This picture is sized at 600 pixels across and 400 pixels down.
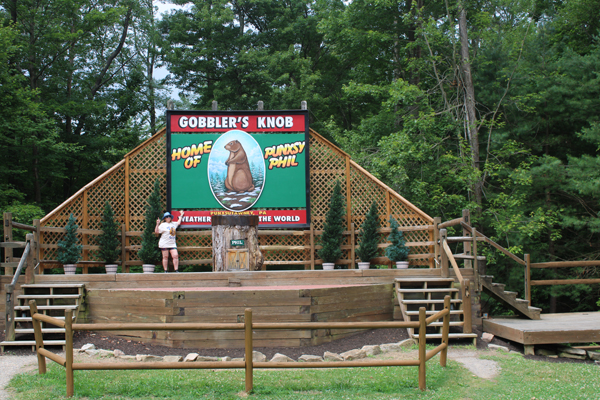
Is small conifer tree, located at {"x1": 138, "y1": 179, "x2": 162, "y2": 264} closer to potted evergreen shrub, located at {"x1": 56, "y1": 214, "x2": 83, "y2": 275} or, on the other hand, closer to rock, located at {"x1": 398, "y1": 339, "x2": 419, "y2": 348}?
potted evergreen shrub, located at {"x1": 56, "y1": 214, "x2": 83, "y2": 275}

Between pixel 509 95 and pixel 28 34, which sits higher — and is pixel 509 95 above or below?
below

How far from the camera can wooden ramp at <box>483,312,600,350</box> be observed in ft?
27.7

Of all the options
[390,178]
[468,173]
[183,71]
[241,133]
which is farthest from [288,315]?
[183,71]

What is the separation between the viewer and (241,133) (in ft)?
38.8

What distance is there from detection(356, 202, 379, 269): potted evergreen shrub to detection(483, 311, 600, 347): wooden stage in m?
2.67

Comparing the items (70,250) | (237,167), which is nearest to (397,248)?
(237,167)

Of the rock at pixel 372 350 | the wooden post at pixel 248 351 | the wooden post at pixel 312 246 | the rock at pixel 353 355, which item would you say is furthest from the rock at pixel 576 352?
the wooden post at pixel 248 351

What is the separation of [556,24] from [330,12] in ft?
28.3

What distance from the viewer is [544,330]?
852 cm

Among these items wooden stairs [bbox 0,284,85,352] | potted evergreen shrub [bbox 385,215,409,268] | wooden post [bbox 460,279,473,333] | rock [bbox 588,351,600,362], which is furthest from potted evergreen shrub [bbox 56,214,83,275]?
rock [bbox 588,351,600,362]

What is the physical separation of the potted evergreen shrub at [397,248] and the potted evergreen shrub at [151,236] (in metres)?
5.11

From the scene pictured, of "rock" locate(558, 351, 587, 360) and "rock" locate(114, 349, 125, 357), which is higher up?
"rock" locate(114, 349, 125, 357)

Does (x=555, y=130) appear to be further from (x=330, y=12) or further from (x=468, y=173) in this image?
(x=330, y=12)

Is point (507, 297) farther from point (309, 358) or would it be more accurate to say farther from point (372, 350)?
point (309, 358)
